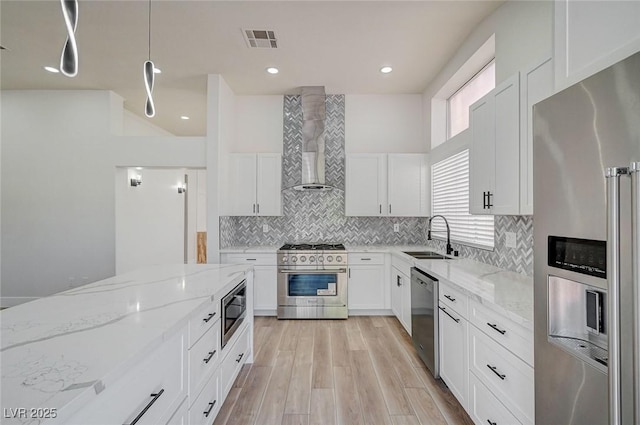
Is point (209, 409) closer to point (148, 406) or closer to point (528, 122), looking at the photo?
point (148, 406)

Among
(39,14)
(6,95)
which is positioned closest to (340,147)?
(39,14)

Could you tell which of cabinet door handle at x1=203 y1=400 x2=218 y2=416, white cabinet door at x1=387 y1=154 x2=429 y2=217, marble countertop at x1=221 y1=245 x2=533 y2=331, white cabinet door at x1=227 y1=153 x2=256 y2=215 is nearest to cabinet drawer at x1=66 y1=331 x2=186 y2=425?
cabinet door handle at x1=203 y1=400 x2=218 y2=416

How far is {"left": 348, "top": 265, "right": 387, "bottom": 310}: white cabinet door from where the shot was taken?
4.07 m

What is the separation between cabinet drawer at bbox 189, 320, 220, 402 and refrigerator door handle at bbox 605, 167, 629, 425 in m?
1.67

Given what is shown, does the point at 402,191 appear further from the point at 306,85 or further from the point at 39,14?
the point at 39,14

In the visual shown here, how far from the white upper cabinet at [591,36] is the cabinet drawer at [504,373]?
4.27 ft

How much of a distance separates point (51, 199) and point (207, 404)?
4505mm

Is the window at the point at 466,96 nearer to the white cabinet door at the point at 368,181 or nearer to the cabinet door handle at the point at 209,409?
the white cabinet door at the point at 368,181

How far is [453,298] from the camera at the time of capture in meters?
2.19

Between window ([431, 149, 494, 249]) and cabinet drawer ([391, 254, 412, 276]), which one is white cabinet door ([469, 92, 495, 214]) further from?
cabinet drawer ([391, 254, 412, 276])

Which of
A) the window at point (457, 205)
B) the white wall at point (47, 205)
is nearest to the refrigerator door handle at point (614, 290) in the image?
the window at point (457, 205)

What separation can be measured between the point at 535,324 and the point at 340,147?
3.80 m

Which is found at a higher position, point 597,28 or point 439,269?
point 597,28

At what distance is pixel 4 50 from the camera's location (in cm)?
336
